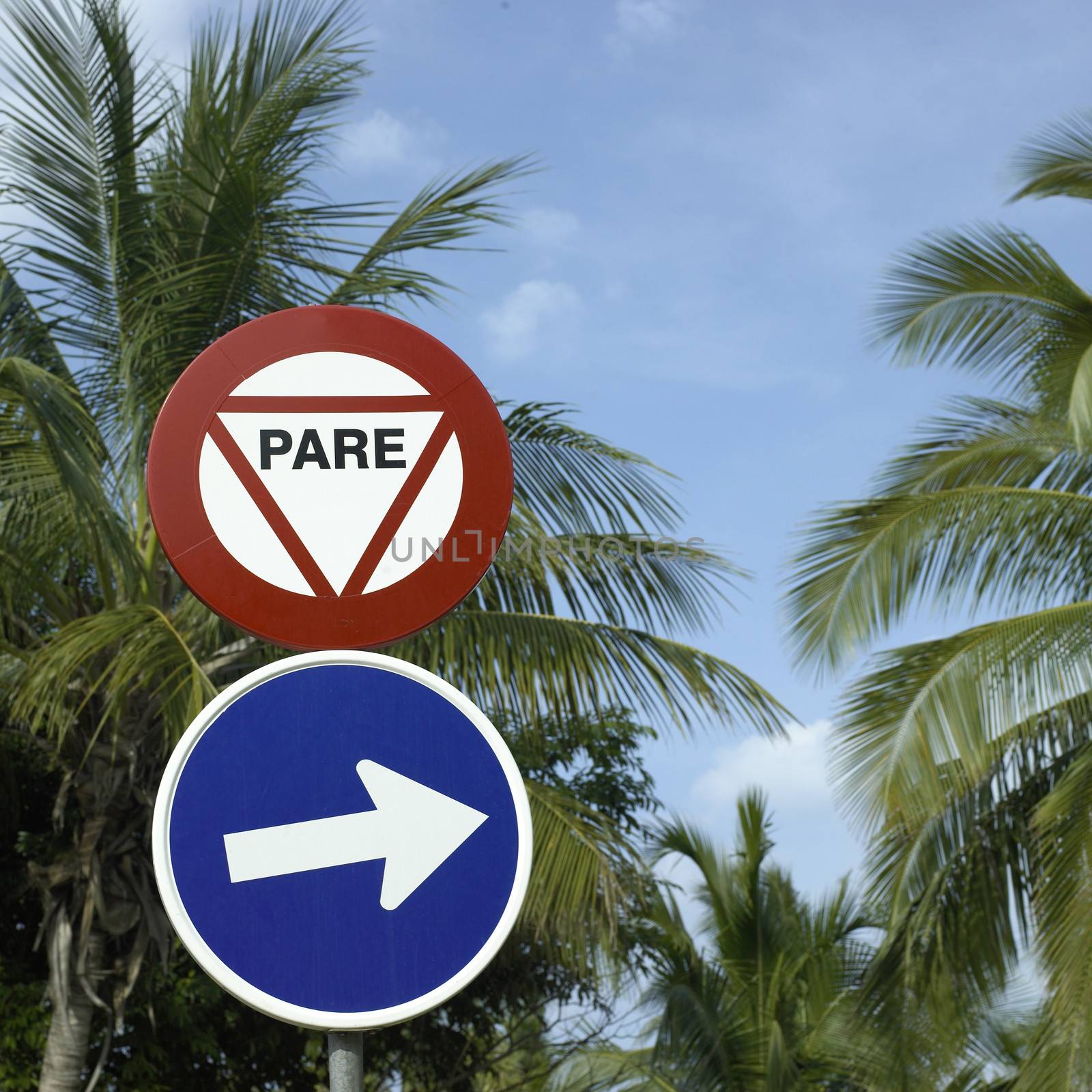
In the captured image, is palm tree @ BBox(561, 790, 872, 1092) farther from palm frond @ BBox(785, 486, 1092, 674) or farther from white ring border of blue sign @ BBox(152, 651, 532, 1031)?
white ring border of blue sign @ BBox(152, 651, 532, 1031)

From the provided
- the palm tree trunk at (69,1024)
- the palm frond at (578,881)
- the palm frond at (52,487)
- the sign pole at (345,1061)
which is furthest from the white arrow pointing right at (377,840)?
the palm tree trunk at (69,1024)

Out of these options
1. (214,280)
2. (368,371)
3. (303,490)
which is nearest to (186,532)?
(303,490)

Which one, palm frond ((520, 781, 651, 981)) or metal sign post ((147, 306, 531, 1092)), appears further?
palm frond ((520, 781, 651, 981))

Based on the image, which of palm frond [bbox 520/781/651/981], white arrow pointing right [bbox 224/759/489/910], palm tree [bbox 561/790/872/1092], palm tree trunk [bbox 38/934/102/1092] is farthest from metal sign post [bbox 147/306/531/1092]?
palm tree [bbox 561/790/872/1092]

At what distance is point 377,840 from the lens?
5.41 ft

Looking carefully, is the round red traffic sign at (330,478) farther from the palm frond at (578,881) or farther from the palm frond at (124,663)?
the palm frond at (578,881)

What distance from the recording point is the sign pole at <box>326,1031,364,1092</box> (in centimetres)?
156

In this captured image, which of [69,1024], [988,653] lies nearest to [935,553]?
[988,653]

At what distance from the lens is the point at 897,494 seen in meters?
9.56

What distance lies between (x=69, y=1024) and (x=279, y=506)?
7.34 metres

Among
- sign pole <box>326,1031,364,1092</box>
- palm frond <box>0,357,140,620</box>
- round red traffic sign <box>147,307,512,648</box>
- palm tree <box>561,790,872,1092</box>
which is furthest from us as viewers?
palm tree <box>561,790,872,1092</box>

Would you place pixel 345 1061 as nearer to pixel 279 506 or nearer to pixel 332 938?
pixel 332 938

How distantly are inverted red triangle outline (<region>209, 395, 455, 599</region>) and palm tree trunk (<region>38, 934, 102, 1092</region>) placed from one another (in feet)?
23.1

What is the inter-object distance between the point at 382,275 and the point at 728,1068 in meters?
8.58
